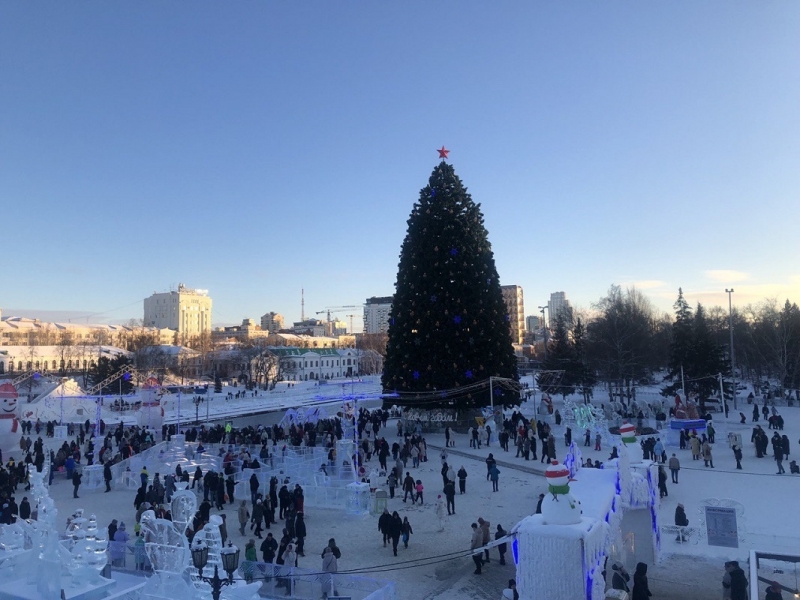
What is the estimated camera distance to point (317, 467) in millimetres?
19391

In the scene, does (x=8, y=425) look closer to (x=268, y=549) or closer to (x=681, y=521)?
(x=268, y=549)

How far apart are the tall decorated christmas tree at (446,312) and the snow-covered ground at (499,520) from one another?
19.9 ft

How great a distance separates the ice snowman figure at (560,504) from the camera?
7.55 m

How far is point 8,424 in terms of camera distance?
26.0 metres

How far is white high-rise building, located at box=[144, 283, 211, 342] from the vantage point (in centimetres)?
16725

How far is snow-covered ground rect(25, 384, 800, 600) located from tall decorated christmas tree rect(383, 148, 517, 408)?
19.9 ft

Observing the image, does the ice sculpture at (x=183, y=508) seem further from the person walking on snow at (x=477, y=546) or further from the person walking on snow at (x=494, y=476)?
the person walking on snow at (x=494, y=476)

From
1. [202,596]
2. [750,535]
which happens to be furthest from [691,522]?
[202,596]

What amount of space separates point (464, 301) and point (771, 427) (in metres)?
14.6

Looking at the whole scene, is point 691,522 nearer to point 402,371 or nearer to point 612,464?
point 612,464

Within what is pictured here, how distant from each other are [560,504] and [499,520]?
7.31 meters

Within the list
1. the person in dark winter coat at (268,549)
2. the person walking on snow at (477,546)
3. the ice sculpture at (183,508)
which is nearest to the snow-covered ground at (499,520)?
the person walking on snow at (477,546)

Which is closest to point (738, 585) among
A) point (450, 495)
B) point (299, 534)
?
point (450, 495)

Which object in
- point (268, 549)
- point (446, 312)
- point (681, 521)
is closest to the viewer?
point (268, 549)
